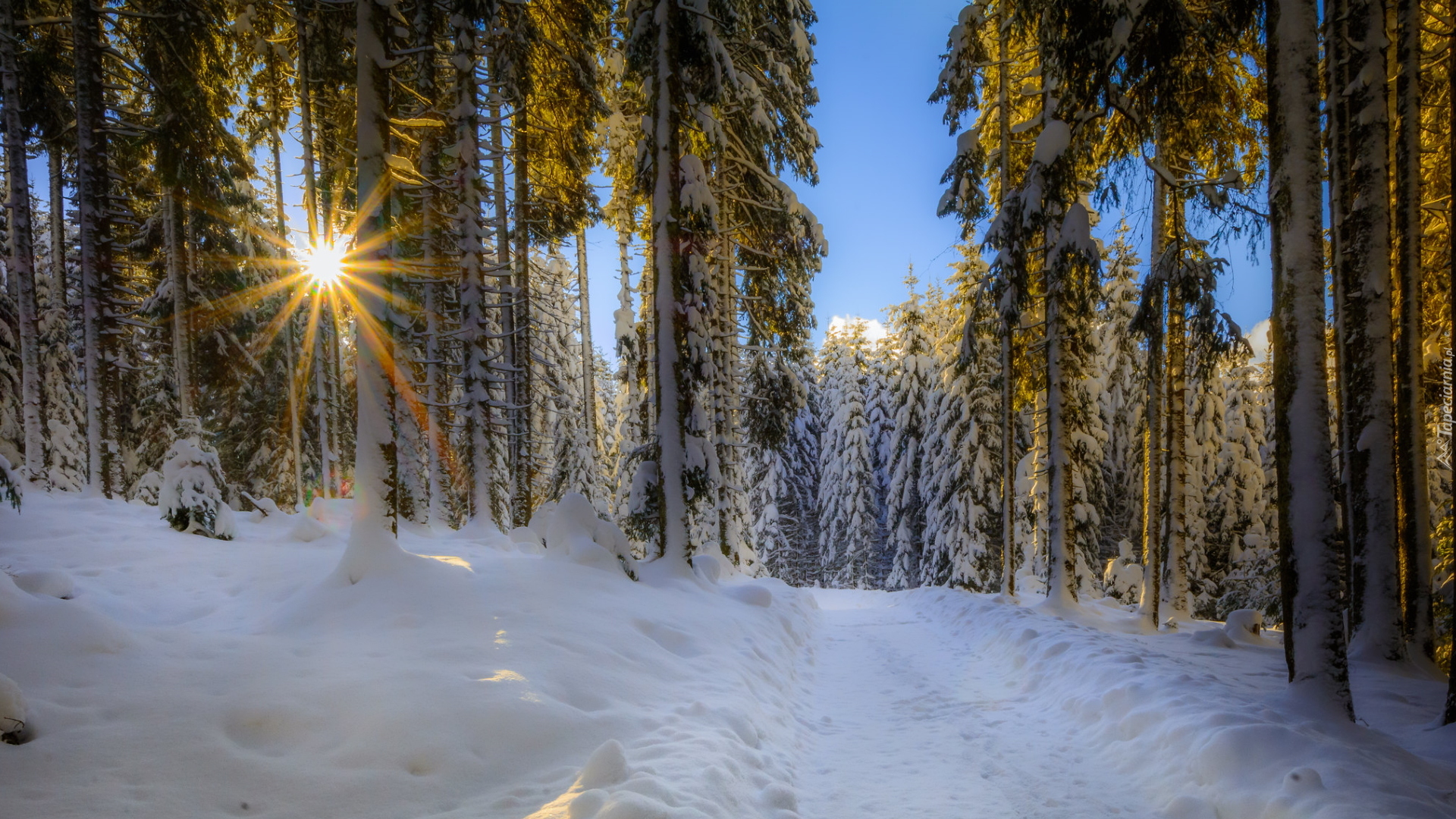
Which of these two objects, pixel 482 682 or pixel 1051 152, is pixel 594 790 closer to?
pixel 482 682

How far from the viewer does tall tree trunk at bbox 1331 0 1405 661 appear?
22.8 ft

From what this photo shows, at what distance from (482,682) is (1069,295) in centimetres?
1098

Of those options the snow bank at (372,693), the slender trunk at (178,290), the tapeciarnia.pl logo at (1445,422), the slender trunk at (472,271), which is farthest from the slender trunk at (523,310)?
the tapeciarnia.pl logo at (1445,422)

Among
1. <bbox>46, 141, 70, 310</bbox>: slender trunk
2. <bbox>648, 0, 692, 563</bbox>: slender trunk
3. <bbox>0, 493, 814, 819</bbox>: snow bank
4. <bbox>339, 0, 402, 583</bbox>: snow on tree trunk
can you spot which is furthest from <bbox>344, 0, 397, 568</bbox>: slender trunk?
<bbox>46, 141, 70, 310</bbox>: slender trunk

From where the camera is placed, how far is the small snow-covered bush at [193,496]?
9.38 m

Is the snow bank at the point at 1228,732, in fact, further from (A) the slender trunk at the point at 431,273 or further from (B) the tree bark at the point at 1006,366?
(A) the slender trunk at the point at 431,273

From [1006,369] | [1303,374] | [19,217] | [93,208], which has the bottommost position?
[1303,374]

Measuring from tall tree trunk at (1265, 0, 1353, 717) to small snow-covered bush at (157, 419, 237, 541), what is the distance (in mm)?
13309

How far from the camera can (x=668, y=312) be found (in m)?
10.1

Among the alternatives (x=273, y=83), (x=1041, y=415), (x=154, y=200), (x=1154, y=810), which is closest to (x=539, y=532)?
(x=1154, y=810)

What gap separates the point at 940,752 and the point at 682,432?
6037mm

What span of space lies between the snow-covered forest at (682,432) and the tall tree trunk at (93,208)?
91 mm

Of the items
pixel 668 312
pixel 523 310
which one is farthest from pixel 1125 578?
pixel 523 310

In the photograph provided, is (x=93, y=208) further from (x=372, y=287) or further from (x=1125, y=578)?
(x=1125, y=578)
